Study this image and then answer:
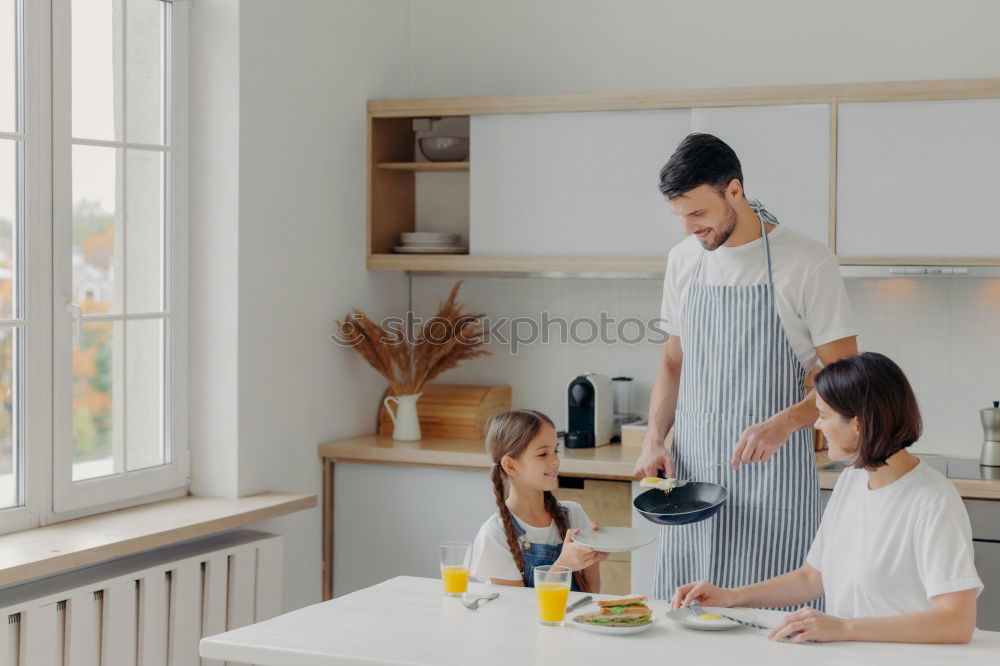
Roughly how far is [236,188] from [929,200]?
2.08 metres

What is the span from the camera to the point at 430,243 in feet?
13.4

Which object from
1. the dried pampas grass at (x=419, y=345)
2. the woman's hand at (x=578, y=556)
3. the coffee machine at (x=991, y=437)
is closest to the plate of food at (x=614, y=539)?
the woman's hand at (x=578, y=556)

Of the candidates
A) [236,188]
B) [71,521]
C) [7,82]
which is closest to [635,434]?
[236,188]

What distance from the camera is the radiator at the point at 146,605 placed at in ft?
8.85

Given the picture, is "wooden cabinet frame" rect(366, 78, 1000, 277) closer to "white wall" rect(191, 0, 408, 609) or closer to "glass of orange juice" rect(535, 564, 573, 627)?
"white wall" rect(191, 0, 408, 609)

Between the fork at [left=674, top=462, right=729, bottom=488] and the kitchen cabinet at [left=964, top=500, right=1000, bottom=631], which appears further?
the kitchen cabinet at [left=964, top=500, right=1000, bottom=631]

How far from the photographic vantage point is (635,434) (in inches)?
150

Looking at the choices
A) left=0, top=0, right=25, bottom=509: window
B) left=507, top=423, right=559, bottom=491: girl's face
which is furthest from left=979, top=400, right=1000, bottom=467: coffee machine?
left=0, top=0, right=25, bottom=509: window

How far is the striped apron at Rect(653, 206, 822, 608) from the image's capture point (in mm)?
2596

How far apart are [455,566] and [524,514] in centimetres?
40

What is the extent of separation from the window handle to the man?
151 centimetres

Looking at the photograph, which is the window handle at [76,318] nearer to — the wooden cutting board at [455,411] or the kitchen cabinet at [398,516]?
the kitchen cabinet at [398,516]

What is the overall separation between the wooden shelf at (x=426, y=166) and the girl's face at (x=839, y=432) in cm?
225

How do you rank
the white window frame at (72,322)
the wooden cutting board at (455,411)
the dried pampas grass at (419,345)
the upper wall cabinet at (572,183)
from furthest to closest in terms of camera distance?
the wooden cutting board at (455,411)
the dried pampas grass at (419,345)
the upper wall cabinet at (572,183)
the white window frame at (72,322)
